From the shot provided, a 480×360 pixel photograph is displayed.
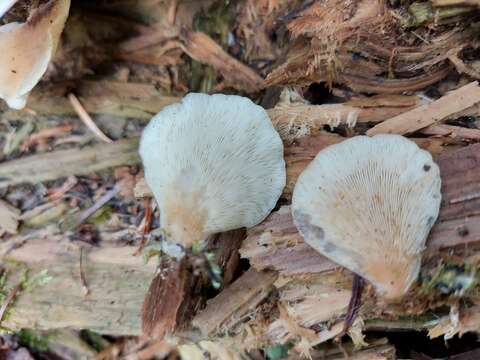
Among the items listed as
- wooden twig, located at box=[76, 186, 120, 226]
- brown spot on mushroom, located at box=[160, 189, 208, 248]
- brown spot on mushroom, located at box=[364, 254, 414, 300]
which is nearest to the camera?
brown spot on mushroom, located at box=[364, 254, 414, 300]

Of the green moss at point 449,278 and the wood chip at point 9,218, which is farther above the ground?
the green moss at point 449,278

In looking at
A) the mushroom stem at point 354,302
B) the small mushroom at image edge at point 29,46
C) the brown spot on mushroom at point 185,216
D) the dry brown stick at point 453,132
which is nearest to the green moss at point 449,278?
the mushroom stem at point 354,302

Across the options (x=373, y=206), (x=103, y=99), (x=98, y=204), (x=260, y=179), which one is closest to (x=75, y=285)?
(x=98, y=204)

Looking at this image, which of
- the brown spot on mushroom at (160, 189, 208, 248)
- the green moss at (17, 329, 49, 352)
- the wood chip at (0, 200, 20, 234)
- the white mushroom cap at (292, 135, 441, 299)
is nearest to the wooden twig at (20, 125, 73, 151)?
the wood chip at (0, 200, 20, 234)

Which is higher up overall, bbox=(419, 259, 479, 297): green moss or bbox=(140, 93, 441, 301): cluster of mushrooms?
bbox=(140, 93, 441, 301): cluster of mushrooms

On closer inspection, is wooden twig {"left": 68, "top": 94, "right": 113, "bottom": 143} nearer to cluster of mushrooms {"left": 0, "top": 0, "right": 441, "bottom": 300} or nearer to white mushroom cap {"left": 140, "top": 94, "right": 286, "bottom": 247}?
cluster of mushrooms {"left": 0, "top": 0, "right": 441, "bottom": 300}

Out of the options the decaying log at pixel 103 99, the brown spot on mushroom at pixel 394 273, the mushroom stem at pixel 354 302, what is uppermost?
the decaying log at pixel 103 99

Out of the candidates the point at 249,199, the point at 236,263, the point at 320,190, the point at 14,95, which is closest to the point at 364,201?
the point at 320,190

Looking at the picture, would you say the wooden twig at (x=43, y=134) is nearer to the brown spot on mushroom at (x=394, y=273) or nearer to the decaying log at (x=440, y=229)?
the decaying log at (x=440, y=229)
